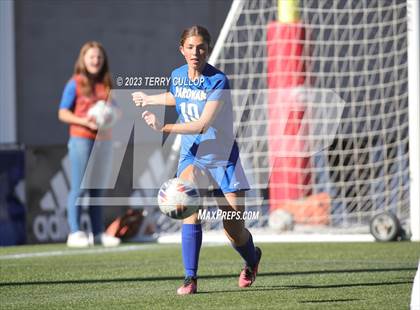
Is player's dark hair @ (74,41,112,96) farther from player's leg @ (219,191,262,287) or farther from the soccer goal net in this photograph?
player's leg @ (219,191,262,287)

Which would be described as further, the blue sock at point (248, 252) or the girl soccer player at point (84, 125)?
the girl soccer player at point (84, 125)

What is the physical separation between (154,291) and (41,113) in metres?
12.8

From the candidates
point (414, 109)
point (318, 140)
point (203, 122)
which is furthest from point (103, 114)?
point (203, 122)

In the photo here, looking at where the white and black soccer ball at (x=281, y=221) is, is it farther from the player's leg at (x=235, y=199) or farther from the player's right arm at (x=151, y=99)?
the player's right arm at (x=151, y=99)

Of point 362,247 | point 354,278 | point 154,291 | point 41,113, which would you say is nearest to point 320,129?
point 362,247

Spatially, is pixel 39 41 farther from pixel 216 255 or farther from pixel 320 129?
pixel 216 255

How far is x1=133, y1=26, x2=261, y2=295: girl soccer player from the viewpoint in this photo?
6.42 meters

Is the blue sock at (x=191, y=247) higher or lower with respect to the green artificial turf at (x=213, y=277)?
higher

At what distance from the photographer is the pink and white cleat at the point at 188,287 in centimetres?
634

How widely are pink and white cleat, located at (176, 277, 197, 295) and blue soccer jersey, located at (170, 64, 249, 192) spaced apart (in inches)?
22.3

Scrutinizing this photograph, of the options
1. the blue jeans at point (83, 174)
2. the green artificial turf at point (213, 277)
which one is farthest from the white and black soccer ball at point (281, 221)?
the blue jeans at point (83, 174)

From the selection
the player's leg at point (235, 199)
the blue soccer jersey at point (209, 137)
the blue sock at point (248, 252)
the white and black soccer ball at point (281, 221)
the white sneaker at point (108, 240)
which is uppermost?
the blue soccer jersey at point (209, 137)

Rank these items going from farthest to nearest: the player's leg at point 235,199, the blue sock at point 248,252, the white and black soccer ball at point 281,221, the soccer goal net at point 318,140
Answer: the soccer goal net at point 318,140
the white and black soccer ball at point 281,221
the blue sock at point 248,252
the player's leg at point 235,199

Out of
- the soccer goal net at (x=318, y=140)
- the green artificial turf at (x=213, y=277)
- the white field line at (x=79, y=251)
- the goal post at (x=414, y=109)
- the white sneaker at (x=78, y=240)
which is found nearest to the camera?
the green artificial turf at (x=213, y=277)
